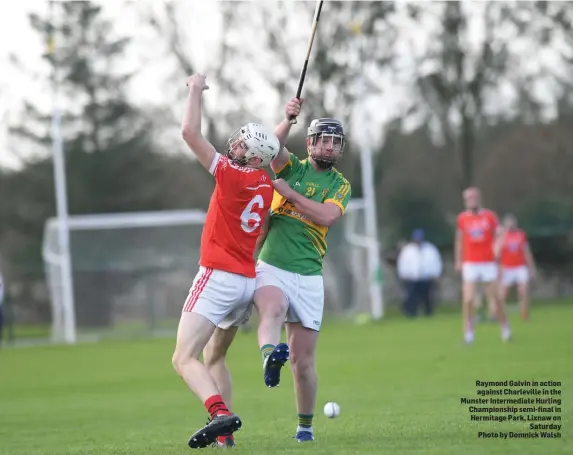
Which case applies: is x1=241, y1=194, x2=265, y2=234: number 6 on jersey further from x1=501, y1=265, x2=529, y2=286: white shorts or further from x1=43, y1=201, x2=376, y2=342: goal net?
x1=501, y1=265, x2=529, y2=286: white shorts

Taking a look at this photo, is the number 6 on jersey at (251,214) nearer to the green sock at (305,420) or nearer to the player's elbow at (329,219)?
the player's elbow at (329,219)

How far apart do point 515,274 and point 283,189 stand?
18937 millimetres

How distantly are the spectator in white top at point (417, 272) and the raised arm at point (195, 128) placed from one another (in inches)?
890

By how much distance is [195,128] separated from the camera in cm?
791

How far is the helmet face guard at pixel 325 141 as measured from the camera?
8.69 meters

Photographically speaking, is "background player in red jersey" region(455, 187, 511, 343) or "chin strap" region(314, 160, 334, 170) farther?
"background player in red jersey" region(455, 187, 511, 343)

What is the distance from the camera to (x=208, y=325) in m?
8.08

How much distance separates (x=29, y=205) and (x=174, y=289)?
53.1 ft

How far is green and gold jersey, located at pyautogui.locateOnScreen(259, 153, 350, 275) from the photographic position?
8719 mm

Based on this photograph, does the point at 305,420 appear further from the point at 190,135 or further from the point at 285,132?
the point at 190,135

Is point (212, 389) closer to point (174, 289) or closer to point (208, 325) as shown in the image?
point (208, 325)

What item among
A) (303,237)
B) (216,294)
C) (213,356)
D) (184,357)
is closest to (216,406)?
(184,357)

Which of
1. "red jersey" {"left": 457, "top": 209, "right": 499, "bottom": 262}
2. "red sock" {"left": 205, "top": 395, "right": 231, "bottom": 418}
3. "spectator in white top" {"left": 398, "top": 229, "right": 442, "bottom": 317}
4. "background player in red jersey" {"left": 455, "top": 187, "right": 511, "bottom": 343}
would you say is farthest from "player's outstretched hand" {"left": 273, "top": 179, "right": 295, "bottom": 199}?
"spectator in white top" {"left": 398, "top": 229, "right": 442, "bottom": 317}

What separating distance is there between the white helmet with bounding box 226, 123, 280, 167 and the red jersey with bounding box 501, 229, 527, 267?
756 inches
